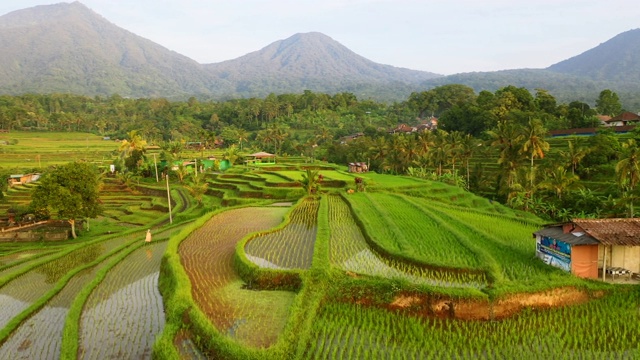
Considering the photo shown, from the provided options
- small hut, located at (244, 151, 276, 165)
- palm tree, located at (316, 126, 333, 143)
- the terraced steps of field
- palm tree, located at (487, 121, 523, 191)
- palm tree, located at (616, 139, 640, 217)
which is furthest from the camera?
palm tree, located at (316, 126, 333, 143)

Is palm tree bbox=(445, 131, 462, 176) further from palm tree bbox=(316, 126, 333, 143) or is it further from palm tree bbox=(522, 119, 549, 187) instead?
palm tree bbox=(316, 126, 333, 143)

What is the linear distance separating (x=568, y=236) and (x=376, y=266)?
4.46 meters

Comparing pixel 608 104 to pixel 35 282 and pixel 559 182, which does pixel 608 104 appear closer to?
pixel 559 182

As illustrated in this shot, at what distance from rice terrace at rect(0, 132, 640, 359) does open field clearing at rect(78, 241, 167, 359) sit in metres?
0.04

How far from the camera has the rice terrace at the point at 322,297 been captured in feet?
22.6

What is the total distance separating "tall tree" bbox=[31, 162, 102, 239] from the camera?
1845cm

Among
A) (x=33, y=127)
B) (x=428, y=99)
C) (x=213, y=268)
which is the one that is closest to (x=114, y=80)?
(x=33, y=127)

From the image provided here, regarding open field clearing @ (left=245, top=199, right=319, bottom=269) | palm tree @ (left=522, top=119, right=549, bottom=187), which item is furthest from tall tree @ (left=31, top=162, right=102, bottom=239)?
palm tree @ (left=522, top=119, right=549, bottom=187)

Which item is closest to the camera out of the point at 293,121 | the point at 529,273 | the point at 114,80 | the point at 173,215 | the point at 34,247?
the point at 529,273

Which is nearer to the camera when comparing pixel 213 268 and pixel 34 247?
pixel 213 268

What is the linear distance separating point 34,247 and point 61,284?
340 inches

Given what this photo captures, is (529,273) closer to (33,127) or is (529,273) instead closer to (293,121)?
(293,121)

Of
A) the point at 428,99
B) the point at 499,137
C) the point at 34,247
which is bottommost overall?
the point at 34,247

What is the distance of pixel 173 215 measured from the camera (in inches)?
883
